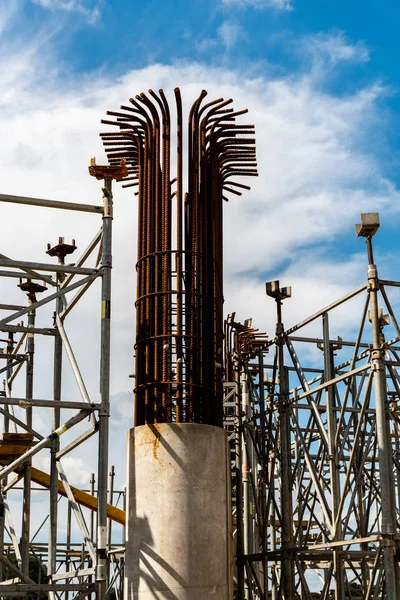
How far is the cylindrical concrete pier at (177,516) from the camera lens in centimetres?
1691

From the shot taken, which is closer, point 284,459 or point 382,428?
point 382,428

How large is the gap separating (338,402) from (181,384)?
378 inches

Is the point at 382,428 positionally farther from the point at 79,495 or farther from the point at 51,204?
the point at 79,495

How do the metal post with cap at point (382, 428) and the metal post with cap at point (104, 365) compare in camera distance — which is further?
the metal post with cap at point (382, 428)

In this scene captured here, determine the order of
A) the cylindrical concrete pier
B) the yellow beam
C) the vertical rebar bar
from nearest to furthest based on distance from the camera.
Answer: the vertical rebar bar, the cylindrical concrete pier, the yellow beam

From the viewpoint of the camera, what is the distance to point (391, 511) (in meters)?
15.9

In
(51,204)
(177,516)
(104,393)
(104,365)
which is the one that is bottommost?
(177,516)

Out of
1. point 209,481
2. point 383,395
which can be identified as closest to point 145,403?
point 209,481

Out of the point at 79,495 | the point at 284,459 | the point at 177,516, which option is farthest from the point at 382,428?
the point at 79,495

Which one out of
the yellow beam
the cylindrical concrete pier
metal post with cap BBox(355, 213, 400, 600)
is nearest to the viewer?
metal post with cap BBox(355, 213, 400, 600)

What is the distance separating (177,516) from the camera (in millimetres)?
17078

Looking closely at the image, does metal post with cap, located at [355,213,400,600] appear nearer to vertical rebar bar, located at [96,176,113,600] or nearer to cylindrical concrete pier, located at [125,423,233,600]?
cylindrical concrete pier, located at [125,423,233,600]

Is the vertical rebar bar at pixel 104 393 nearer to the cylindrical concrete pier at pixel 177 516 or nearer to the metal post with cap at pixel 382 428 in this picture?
the cylindrical concrete pier at pixel 177 516

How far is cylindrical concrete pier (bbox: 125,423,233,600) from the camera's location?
55.5 feet
